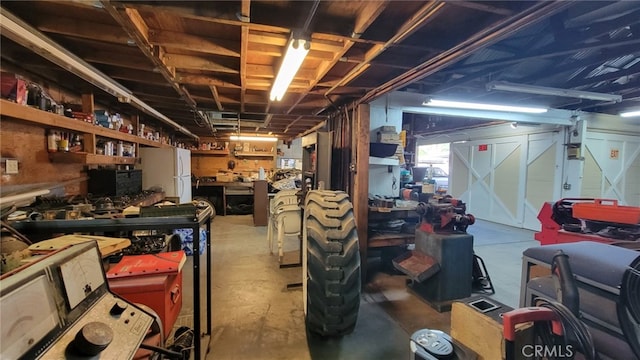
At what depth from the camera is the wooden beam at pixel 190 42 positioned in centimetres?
227

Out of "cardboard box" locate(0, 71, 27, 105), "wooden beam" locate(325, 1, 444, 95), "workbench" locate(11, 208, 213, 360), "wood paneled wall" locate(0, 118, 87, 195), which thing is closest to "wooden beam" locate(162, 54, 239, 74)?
"cardboard box" locate(0, 71, 27, 105)

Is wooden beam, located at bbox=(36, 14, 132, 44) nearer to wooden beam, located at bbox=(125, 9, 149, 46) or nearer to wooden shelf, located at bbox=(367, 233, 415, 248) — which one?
wooden beam, located at bbox=(125, 9, 149, 46)

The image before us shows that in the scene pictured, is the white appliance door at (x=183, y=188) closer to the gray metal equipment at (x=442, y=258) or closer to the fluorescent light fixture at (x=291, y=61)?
the fluorescent light fixture at (x=291, y=61)

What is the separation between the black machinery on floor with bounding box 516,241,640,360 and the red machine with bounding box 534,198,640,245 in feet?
5.64

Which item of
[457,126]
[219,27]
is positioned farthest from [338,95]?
[457,126]

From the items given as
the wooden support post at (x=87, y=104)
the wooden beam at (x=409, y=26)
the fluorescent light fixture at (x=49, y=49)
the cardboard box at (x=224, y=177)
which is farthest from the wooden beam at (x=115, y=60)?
the cardboard box at (x=224, y=177)

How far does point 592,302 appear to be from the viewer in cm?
136

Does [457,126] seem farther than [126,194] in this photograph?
Yes

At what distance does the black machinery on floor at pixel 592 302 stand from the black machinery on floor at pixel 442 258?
1304mm

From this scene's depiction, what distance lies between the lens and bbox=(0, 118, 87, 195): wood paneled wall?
2.28m

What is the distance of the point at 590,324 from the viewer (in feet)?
4.40

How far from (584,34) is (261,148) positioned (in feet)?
26.9

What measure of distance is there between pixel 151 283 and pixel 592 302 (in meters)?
2.37

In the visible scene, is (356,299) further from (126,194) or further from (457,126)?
(457,126)
